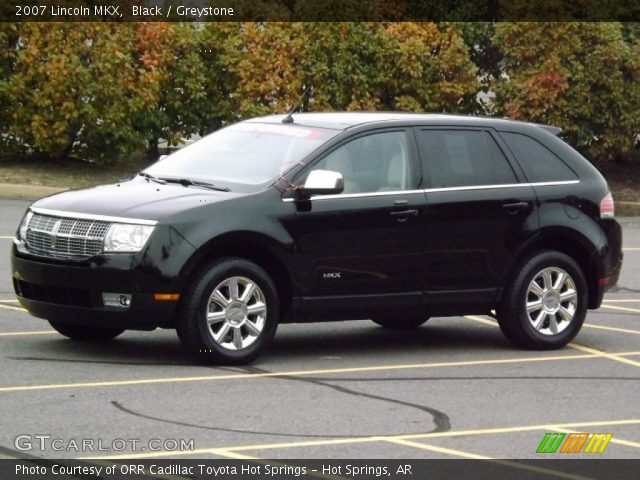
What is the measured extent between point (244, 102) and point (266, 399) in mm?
14716

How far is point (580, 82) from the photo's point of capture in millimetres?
24266

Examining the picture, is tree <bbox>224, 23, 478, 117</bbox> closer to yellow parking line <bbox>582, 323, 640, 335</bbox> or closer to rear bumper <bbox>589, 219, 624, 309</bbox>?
yellow parking line <bbox>582, 323, 640, 335</bbox>

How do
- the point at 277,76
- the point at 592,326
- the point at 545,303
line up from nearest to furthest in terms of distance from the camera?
the point at 545,303
the point at 592,326
the point at 277,76

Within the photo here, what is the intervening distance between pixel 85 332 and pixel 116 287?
1.13 metres

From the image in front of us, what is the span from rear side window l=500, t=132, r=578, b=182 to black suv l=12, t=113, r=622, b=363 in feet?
0.04

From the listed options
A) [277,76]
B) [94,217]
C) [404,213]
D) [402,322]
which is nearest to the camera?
[94,217]

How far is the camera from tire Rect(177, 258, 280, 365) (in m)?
10.0

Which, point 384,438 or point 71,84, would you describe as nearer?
point 384,438

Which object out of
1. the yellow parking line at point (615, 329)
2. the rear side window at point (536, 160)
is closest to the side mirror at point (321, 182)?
the rear side window at point (536, 160)

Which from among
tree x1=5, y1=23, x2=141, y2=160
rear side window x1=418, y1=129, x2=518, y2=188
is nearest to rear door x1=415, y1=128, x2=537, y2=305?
rear side window x1=418, y1=129, x2=518, y2=188

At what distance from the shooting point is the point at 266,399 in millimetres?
9172

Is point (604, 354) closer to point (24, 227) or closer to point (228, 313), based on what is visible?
point (228, 313)

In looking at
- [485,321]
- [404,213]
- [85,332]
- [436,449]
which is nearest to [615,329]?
[485,321]

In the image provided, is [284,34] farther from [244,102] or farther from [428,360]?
[428,360]
